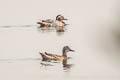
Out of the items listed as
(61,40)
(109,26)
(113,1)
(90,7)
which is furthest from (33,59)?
(109,26)

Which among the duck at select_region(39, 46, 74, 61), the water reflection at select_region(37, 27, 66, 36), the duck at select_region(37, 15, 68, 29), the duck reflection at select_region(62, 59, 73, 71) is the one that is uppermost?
the duck at select_region(37, 15, 68, 29)

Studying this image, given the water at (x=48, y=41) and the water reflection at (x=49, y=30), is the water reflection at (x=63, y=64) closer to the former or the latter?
the water at (x=48, y=41)

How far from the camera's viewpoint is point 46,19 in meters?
1.22

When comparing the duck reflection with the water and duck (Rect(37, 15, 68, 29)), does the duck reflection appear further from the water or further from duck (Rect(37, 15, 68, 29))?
duck (Rect(37, 15, 68, 29))

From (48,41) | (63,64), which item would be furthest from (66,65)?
(48,41)

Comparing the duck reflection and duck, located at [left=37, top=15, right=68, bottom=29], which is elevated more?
duck, located at [left=37, top=15, right=68, bottom=29]

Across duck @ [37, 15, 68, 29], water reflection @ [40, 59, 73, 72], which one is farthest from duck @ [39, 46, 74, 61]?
duck @ [37, 15, 68, 29]

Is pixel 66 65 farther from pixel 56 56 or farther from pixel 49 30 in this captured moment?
pixel 49 30

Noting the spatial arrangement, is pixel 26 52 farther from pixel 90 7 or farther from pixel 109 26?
pixel 109 26

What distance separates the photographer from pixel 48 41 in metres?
1.23

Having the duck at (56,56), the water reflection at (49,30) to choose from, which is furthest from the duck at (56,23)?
the duck at (56,56)

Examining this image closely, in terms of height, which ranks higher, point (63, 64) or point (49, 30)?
point (49, 30)

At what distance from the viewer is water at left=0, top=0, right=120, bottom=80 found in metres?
1.19

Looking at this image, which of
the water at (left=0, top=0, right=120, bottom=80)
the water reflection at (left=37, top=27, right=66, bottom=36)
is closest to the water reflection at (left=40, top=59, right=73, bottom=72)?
the water at (left=0, top=0, right=120, bottom=80)
